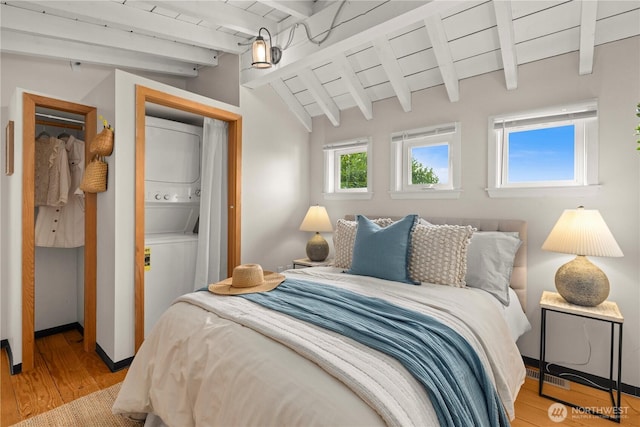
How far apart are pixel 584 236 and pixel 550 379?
1.08m

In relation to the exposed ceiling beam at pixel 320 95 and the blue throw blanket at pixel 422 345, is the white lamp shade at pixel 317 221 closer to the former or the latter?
the exposed ceiling beam at pixel 320 95

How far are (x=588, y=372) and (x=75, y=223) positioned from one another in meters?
4.27

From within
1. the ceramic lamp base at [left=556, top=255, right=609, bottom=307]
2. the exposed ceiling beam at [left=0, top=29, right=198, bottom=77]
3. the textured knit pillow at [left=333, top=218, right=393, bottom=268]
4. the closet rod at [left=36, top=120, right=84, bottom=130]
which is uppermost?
the exposed ceiling beam at [left=0, top=29, right=198, bottom=77]

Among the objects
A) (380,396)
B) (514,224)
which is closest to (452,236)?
(514,224)

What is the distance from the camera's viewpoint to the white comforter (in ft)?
3.28

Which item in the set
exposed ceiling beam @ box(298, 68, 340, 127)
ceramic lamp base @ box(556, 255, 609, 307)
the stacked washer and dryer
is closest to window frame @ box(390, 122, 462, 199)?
exposed ceiling beam @ box(298, 68, 340, 127)

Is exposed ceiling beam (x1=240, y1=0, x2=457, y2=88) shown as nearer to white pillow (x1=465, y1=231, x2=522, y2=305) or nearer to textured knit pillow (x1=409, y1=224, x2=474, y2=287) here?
textured knit pillow (x1=409, y1=224, x2=474, y2=287)

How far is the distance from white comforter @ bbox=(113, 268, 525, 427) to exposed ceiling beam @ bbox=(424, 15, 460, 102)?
1.68 metres

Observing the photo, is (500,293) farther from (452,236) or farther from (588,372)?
(588,372)

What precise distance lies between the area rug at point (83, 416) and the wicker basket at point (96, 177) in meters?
1.42

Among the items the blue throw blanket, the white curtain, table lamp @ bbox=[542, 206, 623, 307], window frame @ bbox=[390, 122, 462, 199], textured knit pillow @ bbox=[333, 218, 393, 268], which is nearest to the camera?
the blue throw blanket

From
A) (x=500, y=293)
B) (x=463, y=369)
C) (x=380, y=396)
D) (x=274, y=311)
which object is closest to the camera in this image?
(x=380, y=396)

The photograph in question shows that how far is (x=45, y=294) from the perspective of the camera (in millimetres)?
3236

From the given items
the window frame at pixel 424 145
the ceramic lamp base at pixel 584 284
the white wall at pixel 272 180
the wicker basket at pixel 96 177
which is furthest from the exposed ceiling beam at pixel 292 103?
the ceramic lamp base at pixel 584 284
